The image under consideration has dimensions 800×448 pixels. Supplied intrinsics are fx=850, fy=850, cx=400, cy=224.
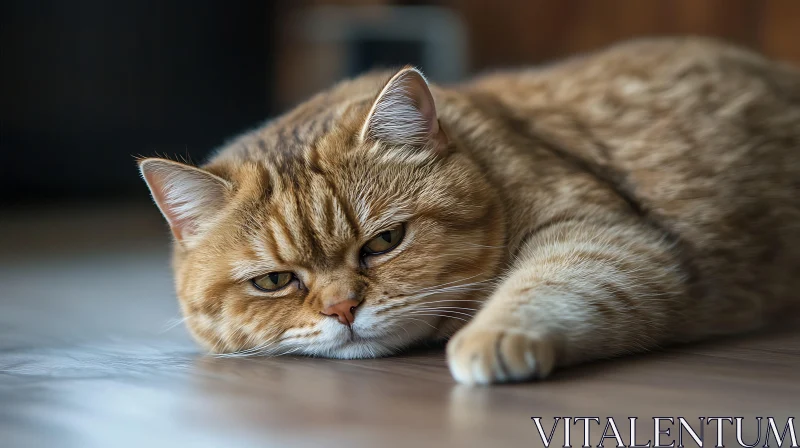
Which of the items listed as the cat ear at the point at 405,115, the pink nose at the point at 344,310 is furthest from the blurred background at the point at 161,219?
the cat ear at the point at 405,115

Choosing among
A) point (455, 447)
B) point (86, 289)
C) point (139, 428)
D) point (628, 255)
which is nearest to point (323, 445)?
point (455, 447)

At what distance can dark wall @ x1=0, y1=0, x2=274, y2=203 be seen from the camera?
5.09 m

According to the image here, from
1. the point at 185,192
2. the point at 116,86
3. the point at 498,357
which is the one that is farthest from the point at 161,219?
the point at 498,357

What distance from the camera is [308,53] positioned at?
738cm

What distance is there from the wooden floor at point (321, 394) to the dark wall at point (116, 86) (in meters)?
3.17

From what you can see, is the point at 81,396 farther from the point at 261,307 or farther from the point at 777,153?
the point at 777,153

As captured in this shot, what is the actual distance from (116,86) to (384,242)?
160 inches

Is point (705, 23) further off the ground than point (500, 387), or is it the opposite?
point (705, 23)

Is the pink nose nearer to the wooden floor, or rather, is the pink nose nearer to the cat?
the cat

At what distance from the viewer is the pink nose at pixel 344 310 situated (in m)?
1.73

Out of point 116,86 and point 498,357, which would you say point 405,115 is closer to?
point 498,357

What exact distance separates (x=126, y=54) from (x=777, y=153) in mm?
4190

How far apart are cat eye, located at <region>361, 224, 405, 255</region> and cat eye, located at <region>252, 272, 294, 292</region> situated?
18 cm

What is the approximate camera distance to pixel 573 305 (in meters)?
1.72
